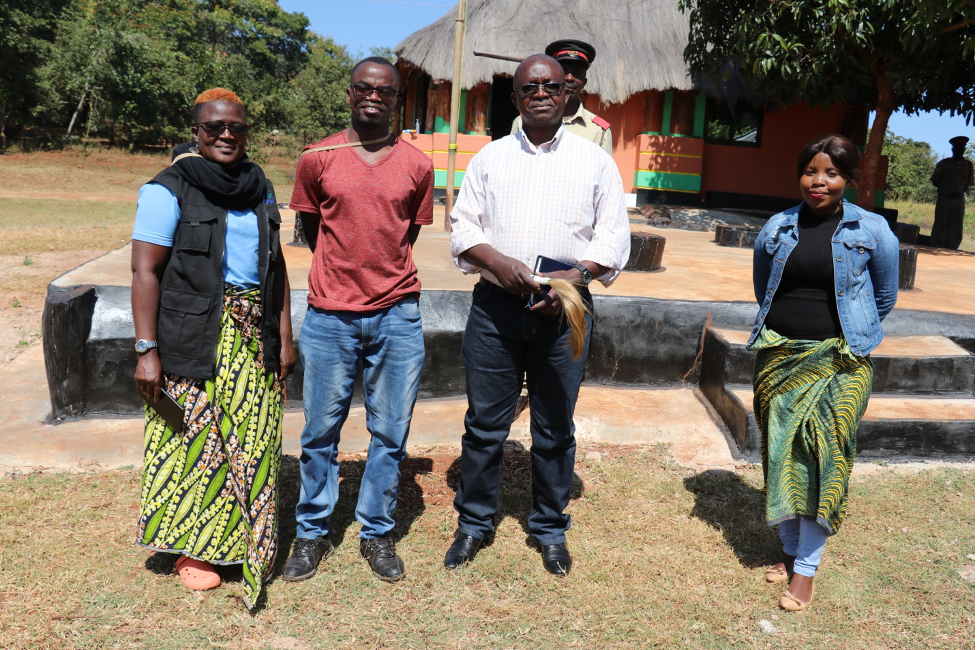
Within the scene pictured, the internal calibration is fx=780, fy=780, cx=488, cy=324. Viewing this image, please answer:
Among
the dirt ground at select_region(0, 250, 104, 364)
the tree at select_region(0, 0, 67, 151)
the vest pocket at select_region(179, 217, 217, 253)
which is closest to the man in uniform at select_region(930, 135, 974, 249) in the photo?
the dirt ground at select_region(0, 250, 104, 364)

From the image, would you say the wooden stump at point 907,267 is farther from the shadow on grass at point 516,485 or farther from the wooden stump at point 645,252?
the shadow on grass at point 516,485

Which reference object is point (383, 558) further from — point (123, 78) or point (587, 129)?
point (123, 78)

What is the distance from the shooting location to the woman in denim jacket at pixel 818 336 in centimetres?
283

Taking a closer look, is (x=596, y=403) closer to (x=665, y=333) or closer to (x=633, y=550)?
(x=665, y=333)

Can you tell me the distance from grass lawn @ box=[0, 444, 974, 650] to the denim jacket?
0.98 m

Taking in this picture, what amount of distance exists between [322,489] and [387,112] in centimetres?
141

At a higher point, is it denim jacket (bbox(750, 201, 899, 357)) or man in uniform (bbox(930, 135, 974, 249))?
man in uniform (bbox(930, 135, 974, 249))

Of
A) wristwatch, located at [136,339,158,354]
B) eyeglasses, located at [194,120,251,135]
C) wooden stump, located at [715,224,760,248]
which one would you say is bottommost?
wristwatch, located at [136,339,158,354]

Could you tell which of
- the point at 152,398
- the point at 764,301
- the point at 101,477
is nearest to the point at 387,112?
the point at 152,398

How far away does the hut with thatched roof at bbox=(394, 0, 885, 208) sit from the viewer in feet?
44.9

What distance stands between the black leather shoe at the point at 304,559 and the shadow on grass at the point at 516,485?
0.69 m

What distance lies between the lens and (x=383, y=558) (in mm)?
2943

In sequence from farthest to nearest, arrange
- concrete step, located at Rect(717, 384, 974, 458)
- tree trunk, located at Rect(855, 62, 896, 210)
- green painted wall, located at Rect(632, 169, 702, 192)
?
green painted wall, located at Rect(632, 169, 702, 192) → tree trunk, located at Rect(855, 62, 896, 210) → concrete step, located at Rect(717, 384, 974, 458)

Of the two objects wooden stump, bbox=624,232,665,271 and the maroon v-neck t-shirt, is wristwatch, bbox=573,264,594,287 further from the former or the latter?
wooden stump, bbox=624,232,665,271
